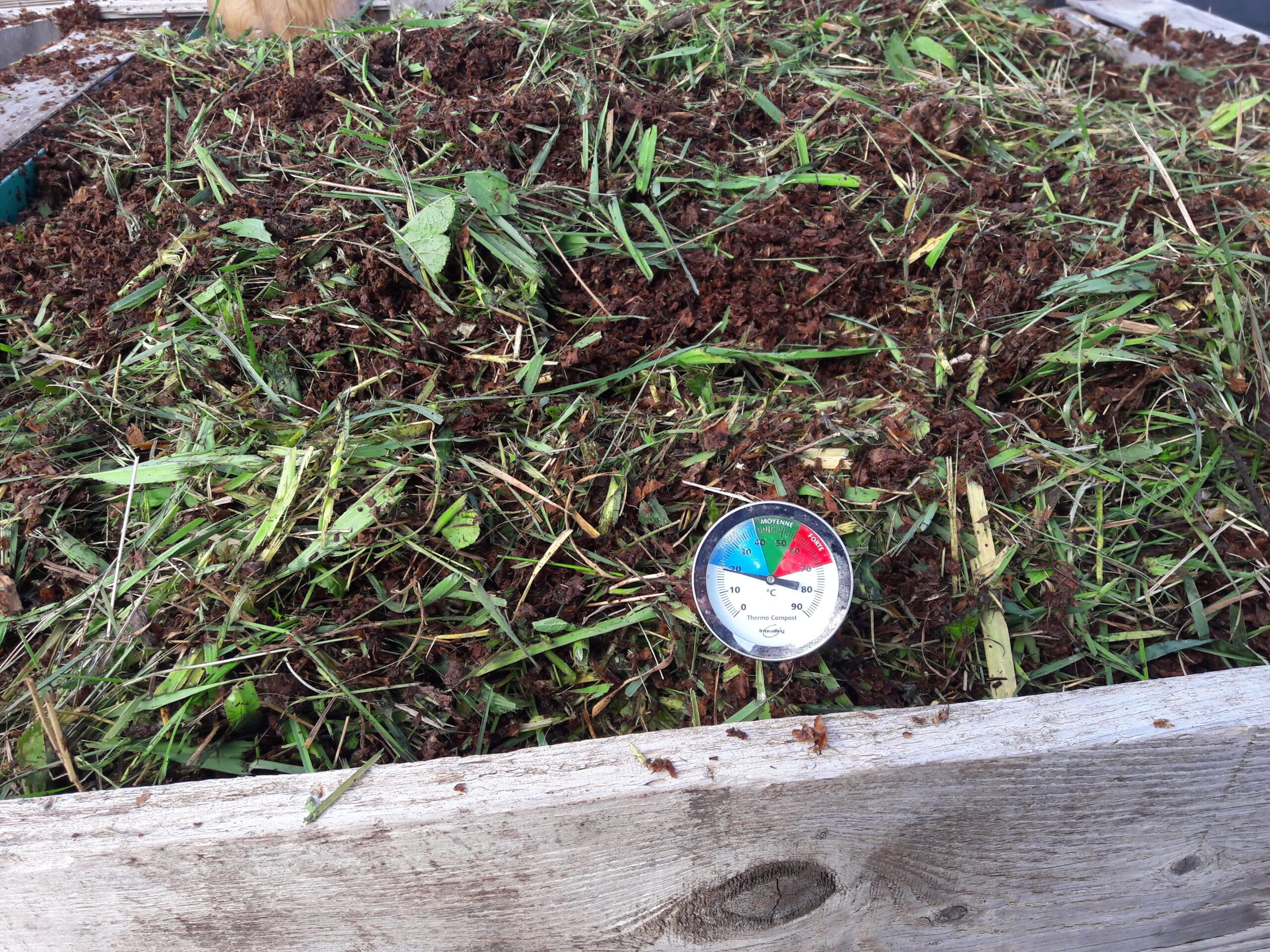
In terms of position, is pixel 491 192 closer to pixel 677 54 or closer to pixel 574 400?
pixel 574 400

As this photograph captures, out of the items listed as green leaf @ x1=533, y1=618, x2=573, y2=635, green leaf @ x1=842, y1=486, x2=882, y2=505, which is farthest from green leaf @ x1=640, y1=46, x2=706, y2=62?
green leaf @ x1=533, y1=618, x2=573, y2=635

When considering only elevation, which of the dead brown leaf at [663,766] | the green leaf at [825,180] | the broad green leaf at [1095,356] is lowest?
the dead brown leaf at [663,766]

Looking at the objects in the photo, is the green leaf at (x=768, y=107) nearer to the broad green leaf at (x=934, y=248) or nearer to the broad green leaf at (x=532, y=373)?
the broad green leaf at (x=934, y=248)

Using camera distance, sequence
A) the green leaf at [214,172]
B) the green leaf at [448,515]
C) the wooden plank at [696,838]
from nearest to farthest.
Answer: the wooden plank at [696,838] < the green leaf at [448,515] < the green leaf at [214,172]

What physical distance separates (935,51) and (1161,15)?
1284 mm

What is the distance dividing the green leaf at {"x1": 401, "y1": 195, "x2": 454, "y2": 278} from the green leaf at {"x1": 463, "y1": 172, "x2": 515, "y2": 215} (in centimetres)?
6

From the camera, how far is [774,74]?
7.39 feet

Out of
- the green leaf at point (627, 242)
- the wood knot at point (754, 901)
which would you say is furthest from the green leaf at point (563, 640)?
the green leaf at point (627, 242)

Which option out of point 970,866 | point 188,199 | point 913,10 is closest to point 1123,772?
point 970,866

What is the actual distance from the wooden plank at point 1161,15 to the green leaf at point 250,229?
10.4 ft

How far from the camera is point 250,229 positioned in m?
1.73

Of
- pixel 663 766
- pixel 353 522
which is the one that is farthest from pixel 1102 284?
pixel 353 522

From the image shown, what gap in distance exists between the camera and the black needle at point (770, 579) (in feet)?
4.27

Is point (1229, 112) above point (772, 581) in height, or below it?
above
